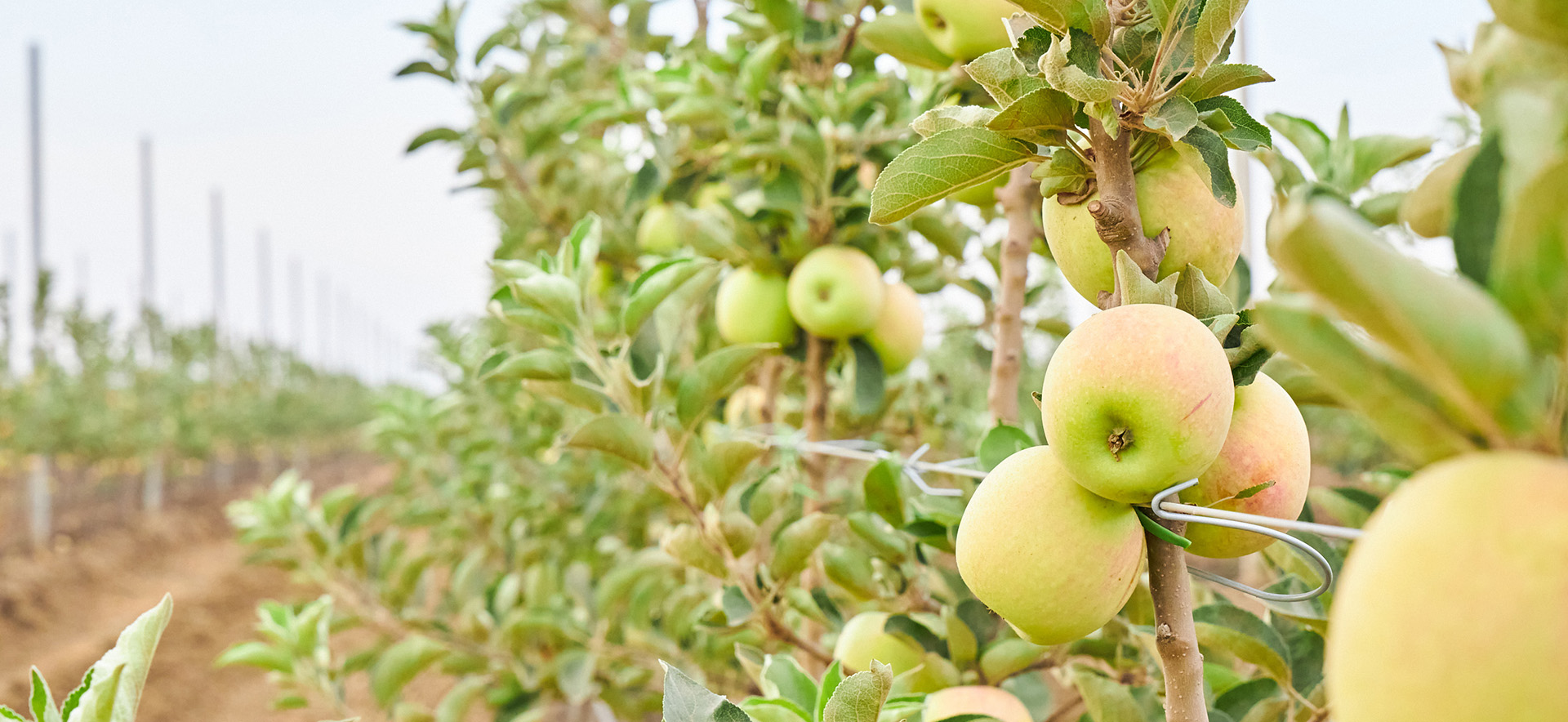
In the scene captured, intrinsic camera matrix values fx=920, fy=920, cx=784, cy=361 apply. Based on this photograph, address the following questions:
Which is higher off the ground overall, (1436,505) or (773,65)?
(773,65)

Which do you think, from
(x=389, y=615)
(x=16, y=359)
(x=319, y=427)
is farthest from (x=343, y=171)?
(x=389, y=615)

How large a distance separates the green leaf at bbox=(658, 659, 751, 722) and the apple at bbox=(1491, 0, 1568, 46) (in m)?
0.49

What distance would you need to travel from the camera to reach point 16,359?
9.36 m

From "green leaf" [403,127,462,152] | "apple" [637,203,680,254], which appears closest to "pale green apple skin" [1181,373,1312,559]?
"apple" [637,203,680,254]

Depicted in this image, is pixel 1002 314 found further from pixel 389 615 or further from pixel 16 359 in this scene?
pixel 16 359

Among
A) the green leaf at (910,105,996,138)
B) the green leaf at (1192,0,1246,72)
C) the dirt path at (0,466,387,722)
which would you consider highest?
the green leaf at (1192,0,1246,72)

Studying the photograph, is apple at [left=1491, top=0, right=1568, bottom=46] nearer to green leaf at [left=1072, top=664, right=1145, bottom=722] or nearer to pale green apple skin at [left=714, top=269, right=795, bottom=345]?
green leaf at [left=1072, top=664, right=1145, bottom=722]

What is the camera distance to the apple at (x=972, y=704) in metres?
0.73

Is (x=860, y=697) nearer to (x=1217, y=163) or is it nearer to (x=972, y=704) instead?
(x=972, y=704)

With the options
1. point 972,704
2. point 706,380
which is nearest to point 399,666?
point 706,380

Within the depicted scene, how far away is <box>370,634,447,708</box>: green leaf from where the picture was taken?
173cm

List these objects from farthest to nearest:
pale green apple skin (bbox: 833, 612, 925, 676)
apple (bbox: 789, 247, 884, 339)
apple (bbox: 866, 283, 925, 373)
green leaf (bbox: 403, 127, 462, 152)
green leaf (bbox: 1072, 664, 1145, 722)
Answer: green leaf (bbox: 403, 127, 462, 152)
apple (bbox: 866, 283, 925, 373)
apple (bbox: 789, 247, 884, 339)
pale green apple skin (bbox: 833, 612, 925, 676)
green leaf (bbox: 1072, 664, 1145, 722)

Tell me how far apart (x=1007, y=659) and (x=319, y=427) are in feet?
53.8

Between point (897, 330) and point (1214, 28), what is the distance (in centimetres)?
89
